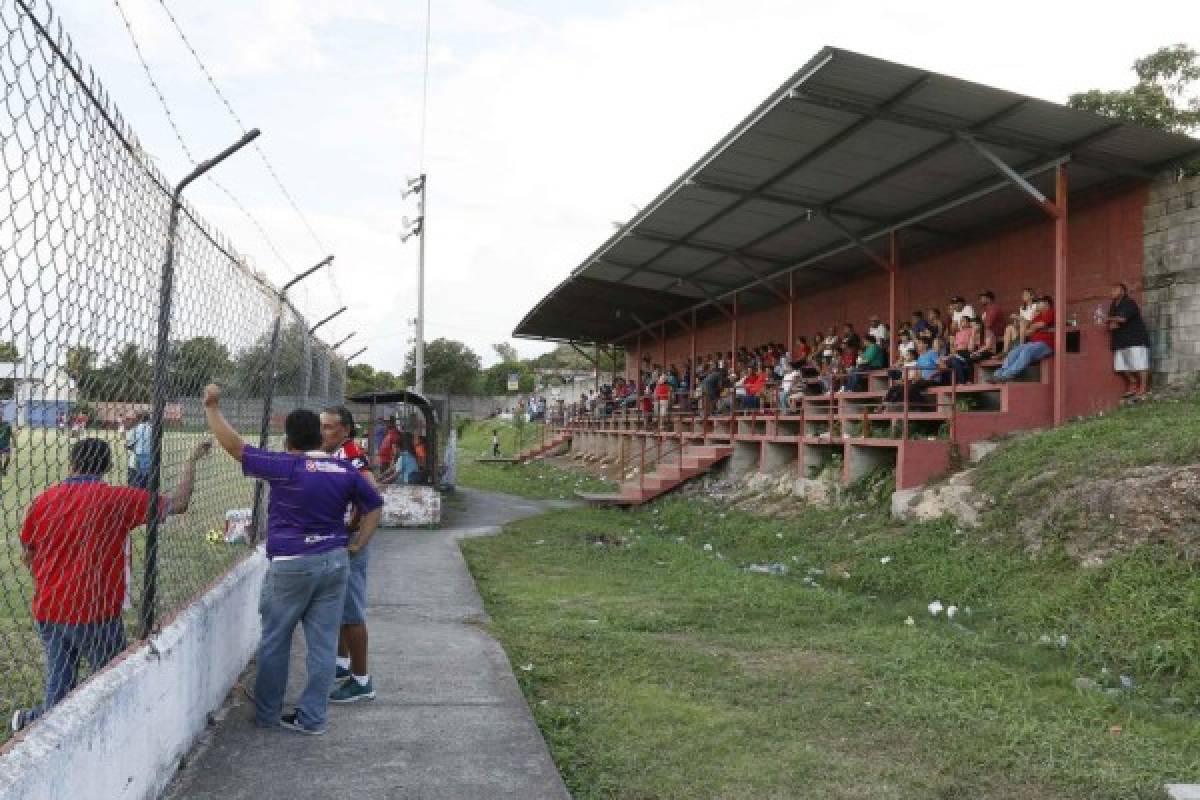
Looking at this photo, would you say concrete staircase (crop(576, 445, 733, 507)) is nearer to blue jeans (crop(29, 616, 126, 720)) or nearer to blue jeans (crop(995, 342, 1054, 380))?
blue jeans (crop(995, 342, 1054, 380))

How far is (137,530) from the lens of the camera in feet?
13.4

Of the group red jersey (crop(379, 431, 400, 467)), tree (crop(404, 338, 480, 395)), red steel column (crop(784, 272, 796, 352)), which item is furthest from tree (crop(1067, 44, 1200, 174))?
tree (crop(404, 338, 480, 395))

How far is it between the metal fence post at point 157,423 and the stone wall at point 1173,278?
10.9m

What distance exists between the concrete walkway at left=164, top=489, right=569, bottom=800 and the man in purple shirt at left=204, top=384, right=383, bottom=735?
19 centimetres

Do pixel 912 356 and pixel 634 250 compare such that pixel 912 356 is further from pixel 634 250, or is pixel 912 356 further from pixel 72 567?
pixel 72 567

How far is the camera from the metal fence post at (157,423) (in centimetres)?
376

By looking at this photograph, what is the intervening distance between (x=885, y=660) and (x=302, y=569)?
3.73 m

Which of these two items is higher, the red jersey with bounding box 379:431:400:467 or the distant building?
the distant building

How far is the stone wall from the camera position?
1061 centimetres

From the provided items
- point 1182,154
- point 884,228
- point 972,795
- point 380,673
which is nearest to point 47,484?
point 380,673

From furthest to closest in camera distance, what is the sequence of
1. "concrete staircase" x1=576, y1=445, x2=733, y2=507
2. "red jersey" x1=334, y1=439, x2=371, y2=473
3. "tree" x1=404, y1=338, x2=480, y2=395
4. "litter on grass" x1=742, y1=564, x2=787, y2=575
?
1. "tree" x1=404, y1=338, x2=480, y2=395
2. "concrete staircase" x1=576, y1=445, x2=733, y2=507
3. "litter on grass" x1=742, y1=564, x2=787, y2=575
4. "red jersey" x1=334, y1=439, x2=371, y2=473

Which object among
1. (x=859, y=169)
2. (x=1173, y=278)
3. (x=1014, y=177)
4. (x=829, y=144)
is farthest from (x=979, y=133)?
(x=1173, y=278)

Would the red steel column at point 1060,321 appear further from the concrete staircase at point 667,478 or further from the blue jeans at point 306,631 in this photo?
the blue jeans at point 306,631

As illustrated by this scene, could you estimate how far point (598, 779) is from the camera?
160 inches
